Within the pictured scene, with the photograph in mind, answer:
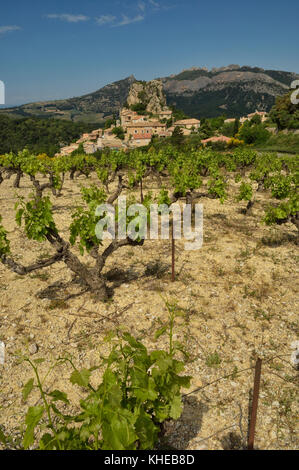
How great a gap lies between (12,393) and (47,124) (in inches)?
5465

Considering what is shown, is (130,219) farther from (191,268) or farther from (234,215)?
(234,215)

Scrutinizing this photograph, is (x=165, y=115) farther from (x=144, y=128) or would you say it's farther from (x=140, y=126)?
(x=144, y=128)

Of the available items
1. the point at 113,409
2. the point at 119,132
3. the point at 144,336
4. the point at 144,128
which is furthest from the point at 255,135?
the point at 113,409

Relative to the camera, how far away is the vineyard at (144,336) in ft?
8.92

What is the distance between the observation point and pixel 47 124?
407 ft

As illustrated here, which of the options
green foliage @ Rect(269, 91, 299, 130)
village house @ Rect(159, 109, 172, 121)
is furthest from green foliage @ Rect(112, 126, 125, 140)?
green foliage @ Rect(269, 91, 299, 130)

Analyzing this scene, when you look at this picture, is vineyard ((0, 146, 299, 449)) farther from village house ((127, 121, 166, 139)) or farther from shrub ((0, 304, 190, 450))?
village house ((127, 121, 166, 139))

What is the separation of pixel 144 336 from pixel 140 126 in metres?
112

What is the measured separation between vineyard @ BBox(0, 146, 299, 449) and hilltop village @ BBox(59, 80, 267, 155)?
63122 millimetres

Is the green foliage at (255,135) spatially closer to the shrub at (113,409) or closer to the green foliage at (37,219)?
the green foliage at (37,219)

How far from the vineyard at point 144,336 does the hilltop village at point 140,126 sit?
6312 cm

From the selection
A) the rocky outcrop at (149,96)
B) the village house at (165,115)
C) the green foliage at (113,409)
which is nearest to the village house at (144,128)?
the village house at (165,115)

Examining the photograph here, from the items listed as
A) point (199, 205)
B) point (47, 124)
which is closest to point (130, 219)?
point (199, 205)

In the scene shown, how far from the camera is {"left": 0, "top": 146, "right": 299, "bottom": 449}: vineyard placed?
2.72 meters
